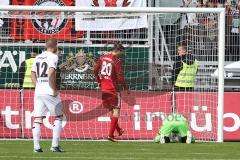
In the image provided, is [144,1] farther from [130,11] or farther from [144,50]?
[130,11]

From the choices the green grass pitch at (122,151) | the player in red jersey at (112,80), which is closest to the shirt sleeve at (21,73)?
the player in red jersey at (112,80)

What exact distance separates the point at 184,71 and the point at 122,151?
5.30 meters

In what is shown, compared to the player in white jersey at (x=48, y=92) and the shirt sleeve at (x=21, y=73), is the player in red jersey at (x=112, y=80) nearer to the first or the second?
the shirt sleeve at (x=21, y=73)

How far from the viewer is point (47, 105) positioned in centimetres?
1698

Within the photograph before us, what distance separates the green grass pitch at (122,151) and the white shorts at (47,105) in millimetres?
680

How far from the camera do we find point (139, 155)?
1622 cm

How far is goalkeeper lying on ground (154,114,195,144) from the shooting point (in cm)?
2009

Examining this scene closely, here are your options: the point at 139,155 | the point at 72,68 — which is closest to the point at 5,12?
the point at 72,68

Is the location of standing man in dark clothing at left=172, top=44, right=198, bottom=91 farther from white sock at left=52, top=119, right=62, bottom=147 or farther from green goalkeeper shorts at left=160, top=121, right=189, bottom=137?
white sock at left=52, top=119, right=62, bottom=147

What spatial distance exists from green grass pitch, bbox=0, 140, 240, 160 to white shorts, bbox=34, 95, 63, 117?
2.23ft

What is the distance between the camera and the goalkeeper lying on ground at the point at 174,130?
20094 millimetres

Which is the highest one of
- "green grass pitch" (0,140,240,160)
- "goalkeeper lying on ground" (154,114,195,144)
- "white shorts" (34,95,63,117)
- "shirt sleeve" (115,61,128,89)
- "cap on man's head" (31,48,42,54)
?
"cap on man's head" (31,48,42,54)

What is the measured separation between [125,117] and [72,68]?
222cm

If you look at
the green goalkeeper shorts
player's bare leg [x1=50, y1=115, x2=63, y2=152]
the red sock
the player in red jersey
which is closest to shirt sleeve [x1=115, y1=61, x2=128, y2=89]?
the player in red jersey
